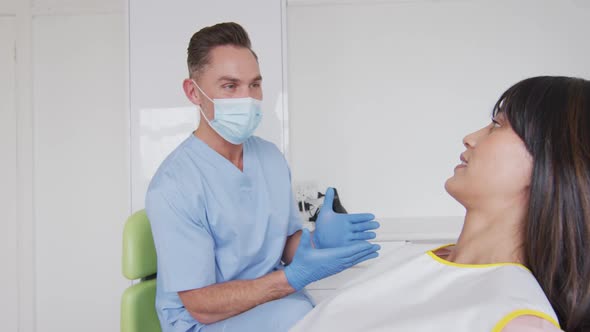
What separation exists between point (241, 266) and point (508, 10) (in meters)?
1.83

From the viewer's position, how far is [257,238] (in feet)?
4.32

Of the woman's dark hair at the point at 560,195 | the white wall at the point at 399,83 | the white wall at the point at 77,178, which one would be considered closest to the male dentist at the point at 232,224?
the woman's dark hair at the point at 560,195

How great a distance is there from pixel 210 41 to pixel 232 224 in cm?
51

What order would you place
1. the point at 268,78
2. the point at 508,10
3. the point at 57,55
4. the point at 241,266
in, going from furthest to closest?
the point at 57,55 < the point at 508,10 < the point at 268,78 < the point at 241,266

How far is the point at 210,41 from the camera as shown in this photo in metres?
1.38

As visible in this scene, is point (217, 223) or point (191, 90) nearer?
point (217, 223)

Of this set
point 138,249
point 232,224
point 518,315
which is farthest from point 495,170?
point 138,249

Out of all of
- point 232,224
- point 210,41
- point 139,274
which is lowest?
point 139,274

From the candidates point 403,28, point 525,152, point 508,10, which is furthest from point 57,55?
point 525,152

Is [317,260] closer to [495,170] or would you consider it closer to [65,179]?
[495,170]

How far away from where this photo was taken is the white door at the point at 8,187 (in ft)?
8.21

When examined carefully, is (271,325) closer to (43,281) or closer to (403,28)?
(403,28)

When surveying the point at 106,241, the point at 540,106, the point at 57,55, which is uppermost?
the point at 57,55

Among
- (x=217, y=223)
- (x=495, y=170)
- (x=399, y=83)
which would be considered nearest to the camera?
(x=495, y=170)
